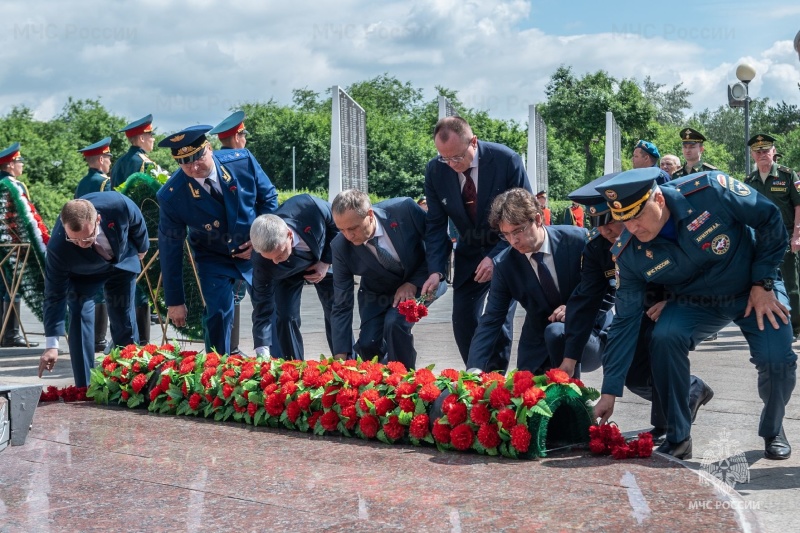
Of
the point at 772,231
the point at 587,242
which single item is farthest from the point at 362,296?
the point at 772,231

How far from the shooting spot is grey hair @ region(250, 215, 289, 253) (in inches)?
249

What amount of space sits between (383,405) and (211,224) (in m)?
2.75

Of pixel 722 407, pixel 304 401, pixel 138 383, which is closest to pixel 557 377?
pixel 304 401

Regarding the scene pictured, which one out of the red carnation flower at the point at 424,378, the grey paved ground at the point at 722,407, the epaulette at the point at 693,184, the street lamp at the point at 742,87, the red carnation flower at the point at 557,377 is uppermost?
the street lamp at the point at 742,87

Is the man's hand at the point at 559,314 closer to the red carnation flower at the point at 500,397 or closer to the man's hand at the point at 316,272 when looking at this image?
the red carnation flower at the point at 500,397

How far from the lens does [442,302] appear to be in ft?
55.6

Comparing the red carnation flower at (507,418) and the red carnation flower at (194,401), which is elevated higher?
the red carnation flower at (507,418)

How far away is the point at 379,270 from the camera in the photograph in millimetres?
6559

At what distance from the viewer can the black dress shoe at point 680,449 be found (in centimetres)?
487

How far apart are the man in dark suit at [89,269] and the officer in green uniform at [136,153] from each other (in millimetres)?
2522

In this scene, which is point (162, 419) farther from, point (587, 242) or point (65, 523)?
point (587, 242)

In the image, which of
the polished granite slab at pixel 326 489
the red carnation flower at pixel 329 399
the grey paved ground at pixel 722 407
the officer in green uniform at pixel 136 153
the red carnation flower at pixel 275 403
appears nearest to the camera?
the polished granite slab at pixel 326 489

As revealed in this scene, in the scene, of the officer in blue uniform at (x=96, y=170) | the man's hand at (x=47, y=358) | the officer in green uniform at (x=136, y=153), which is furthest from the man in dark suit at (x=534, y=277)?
the officer in blue uniform at (x=96, y=170)

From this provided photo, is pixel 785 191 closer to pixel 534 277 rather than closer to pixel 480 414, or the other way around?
pixel 534 277
